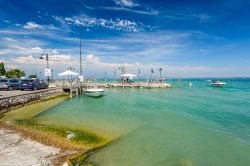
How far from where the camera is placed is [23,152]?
388 inches

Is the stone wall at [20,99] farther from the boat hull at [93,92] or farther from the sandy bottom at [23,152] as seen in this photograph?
the sandy bottom at [23,152]

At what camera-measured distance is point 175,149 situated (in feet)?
42.3

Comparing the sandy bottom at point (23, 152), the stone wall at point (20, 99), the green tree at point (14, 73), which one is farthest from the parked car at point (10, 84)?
the green tree at point (14, 73)

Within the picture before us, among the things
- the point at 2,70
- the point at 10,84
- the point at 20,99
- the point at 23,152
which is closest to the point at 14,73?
the point at 2,70

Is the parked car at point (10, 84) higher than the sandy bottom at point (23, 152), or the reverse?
the parked car at point (10, 84)

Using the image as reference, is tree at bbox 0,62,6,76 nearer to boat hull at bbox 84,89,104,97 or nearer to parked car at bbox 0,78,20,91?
parked car at bbox 0,78,20,91

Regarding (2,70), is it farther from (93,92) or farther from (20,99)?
(20,99)

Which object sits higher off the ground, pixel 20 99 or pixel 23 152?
pixel 20 99

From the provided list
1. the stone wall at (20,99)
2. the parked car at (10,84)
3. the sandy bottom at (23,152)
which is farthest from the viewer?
the parked car at (10,84)

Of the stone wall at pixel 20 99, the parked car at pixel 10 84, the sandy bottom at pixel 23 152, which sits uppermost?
the parked car at pixel 10 84

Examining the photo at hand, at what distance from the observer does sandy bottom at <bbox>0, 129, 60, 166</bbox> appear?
883cm

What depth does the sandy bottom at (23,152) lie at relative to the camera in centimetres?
883

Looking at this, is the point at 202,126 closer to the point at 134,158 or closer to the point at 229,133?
the point at 229,133

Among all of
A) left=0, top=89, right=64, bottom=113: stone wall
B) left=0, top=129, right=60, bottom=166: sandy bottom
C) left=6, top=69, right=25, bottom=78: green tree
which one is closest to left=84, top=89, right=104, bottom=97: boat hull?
left=0, top=89, right=64, bottom=113: stone wall
